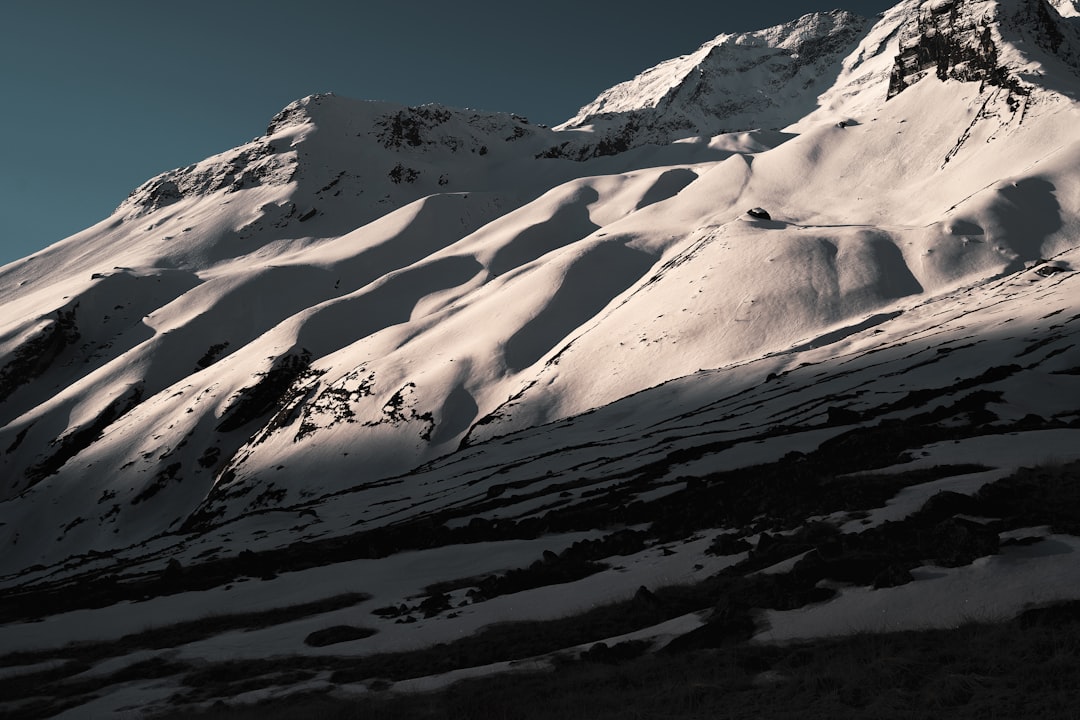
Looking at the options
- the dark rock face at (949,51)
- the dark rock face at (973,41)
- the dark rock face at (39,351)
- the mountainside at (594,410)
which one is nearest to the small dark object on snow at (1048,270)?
the mountainside at (594,410)

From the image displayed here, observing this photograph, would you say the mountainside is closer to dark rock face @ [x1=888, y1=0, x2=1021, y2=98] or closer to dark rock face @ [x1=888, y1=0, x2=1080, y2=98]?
dark rock face @ [x1=888, y1=0, x2=1021, y2=98]

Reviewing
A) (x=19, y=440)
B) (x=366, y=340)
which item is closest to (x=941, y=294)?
(x=366, y=340)

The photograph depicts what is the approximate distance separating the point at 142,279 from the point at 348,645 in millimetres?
178583

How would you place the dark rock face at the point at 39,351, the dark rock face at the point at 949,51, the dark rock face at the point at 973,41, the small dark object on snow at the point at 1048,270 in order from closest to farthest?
the small dark object on snow at the point at 1048,270
the dark rock face at the point at 39,351
the dark rock face at the point at 949,51
the dark rock face at the point at 973,41

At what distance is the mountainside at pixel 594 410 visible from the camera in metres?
17.0

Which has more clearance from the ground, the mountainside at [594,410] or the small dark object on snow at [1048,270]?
Result: the mountainside at [594,410]

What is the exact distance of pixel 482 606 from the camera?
19.4m

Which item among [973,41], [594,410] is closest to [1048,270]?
[594,410]

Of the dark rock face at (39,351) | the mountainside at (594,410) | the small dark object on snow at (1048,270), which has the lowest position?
the small dark object on snow at (1048,270)

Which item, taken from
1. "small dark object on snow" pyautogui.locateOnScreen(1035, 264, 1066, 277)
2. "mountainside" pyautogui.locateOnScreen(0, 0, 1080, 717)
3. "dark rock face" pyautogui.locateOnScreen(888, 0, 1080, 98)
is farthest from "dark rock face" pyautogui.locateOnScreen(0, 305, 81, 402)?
"dark rock face" pyautogui.locateOnScreen(888, 0, 1080, 98)

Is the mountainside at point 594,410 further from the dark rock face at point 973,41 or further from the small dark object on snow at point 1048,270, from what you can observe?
the small dark object on snow at point 1048,270

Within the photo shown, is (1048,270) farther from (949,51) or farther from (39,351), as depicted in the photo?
(39,351)

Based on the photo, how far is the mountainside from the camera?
17016mm

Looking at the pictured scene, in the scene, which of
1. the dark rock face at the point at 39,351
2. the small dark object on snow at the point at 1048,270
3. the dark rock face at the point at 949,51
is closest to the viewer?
the small dark object on snow at the point at 1048,270
